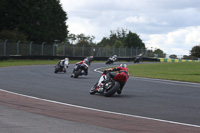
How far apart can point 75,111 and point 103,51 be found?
4926 cm

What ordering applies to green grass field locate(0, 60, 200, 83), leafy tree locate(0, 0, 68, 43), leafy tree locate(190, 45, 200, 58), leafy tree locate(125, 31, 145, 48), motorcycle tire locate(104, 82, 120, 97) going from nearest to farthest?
motorcycle tire locate(104, 82, 120, 97) < green grass field locate(0, 60, 200, 83) < leafy tree locate(0, 0, 68, 43) < leafy tree locate(190, 45, 200, 58) < leafy tree locate(125, 31, 145, 48)

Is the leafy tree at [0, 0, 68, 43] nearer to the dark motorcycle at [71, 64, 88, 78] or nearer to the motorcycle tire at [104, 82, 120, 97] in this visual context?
the dark motorcycle at [71, 64, 88, 78]

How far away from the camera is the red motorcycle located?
12.2m

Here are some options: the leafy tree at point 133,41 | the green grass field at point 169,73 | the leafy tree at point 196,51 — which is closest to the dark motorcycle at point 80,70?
the green grass field at point 169,73

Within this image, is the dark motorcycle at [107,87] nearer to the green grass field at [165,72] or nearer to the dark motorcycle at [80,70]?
the dark motorcycle at [80,70]

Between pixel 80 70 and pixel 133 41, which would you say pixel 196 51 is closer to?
pixel 133 41

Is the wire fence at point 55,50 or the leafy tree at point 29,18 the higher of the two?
the leafy tree at point 29,18

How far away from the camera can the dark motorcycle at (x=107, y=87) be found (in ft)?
40.1

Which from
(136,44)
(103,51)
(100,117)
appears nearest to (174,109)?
(100,117)

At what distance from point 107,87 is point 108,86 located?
0.05 m

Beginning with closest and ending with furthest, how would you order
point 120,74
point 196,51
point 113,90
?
1. point 113,90
2. point 120,74
3. point 196,51

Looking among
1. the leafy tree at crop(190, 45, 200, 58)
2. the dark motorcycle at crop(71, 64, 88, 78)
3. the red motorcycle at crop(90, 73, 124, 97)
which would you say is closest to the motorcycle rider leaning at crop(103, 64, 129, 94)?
the red motorcycle at crop(90, 73, 124, 97)

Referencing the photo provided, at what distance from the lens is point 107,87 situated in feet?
40.9

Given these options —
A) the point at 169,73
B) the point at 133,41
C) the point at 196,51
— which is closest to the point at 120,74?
the point at 169,73
